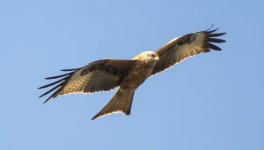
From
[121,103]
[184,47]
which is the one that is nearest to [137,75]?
[121,103]

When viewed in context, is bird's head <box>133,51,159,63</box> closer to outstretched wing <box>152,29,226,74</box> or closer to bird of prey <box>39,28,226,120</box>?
bird of prey <box>39,28,226,120</box>

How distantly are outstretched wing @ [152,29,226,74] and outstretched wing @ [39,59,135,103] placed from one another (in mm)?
918

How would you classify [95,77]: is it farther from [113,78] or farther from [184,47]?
[184,47]

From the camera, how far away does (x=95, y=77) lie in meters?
11.1

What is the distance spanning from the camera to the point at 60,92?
10688 mm

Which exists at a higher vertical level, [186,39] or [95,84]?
[186,39]

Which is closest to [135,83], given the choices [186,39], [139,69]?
[139,69]

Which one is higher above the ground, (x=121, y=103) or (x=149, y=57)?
(x=149, y=57)

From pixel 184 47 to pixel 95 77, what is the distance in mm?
1955

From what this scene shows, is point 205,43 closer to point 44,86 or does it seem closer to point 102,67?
point 102,67

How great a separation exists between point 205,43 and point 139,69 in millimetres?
2015

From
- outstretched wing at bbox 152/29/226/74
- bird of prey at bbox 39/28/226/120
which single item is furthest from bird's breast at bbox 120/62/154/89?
outstretched wing at bbox 152/29/226/74

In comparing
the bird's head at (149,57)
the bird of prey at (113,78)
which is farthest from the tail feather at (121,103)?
the bird's head at (149,57)

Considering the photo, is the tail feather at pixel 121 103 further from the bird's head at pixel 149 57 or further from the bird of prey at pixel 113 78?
the bird's head at pixel 149 57
